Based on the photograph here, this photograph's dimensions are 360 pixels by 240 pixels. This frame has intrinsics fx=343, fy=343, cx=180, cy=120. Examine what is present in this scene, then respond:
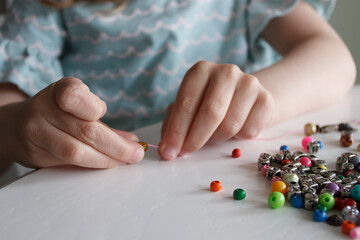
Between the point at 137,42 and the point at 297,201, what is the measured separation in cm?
68

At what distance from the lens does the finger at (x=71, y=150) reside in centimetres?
47

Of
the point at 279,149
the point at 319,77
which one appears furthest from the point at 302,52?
the point at 279,149

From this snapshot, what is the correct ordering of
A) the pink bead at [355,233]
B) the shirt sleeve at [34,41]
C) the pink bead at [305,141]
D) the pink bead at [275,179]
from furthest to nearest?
the shirt sleeve at [34,41], the pink bead at [305,141], the pink bead at [275,179], the pink bead at [355,233]

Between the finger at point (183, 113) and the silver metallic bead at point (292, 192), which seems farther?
the finger at point (183, 113)

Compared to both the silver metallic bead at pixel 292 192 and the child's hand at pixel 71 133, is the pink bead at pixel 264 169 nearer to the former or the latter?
the silver metallic bead at pixel 292 192

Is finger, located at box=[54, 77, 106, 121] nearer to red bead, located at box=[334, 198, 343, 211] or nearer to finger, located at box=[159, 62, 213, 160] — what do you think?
finger, located at box=[159, 62, 213, 160]

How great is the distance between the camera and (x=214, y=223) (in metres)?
0.35

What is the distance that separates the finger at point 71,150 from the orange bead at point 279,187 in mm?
224

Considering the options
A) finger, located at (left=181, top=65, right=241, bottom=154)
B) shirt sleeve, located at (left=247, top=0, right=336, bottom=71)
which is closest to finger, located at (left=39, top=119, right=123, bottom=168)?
finger, located at (left=181, top=65, right=241, bottom=154)

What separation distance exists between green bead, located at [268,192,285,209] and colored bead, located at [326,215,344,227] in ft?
0.16

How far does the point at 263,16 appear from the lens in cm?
90


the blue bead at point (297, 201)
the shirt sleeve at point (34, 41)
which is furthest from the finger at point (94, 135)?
the shirt sleeve at point (34, 41)

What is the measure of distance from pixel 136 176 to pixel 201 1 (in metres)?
0.65

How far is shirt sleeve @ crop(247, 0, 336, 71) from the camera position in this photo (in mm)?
876
